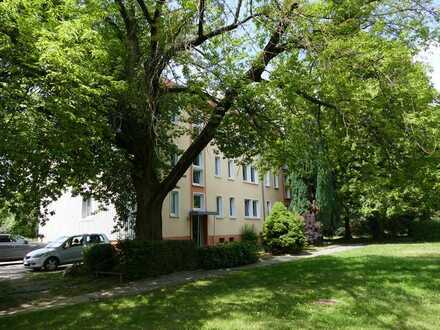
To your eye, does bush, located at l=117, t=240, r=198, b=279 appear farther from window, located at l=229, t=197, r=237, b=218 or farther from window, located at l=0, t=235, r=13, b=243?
window, located at l=229, t=197, r=237, b=218

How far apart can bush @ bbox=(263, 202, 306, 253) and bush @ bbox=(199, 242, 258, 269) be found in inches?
216

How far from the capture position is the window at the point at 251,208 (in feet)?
124

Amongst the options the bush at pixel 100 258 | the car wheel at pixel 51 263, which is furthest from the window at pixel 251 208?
the bush at pixel 100 258

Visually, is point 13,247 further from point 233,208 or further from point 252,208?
point 252,208

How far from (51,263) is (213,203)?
14440 millimetres

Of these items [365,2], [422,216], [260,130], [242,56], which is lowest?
[422,216]

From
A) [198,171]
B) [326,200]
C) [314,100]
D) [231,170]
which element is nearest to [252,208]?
[231,170]

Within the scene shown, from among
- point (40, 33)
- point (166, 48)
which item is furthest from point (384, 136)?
point (40, 33)

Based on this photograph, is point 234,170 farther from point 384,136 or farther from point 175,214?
point 384,136

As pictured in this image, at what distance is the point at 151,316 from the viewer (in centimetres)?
872

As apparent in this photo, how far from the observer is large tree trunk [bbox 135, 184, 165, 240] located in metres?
16.0

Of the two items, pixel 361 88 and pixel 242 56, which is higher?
pixel 242 56

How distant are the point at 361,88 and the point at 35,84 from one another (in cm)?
823

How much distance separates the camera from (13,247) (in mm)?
25625
